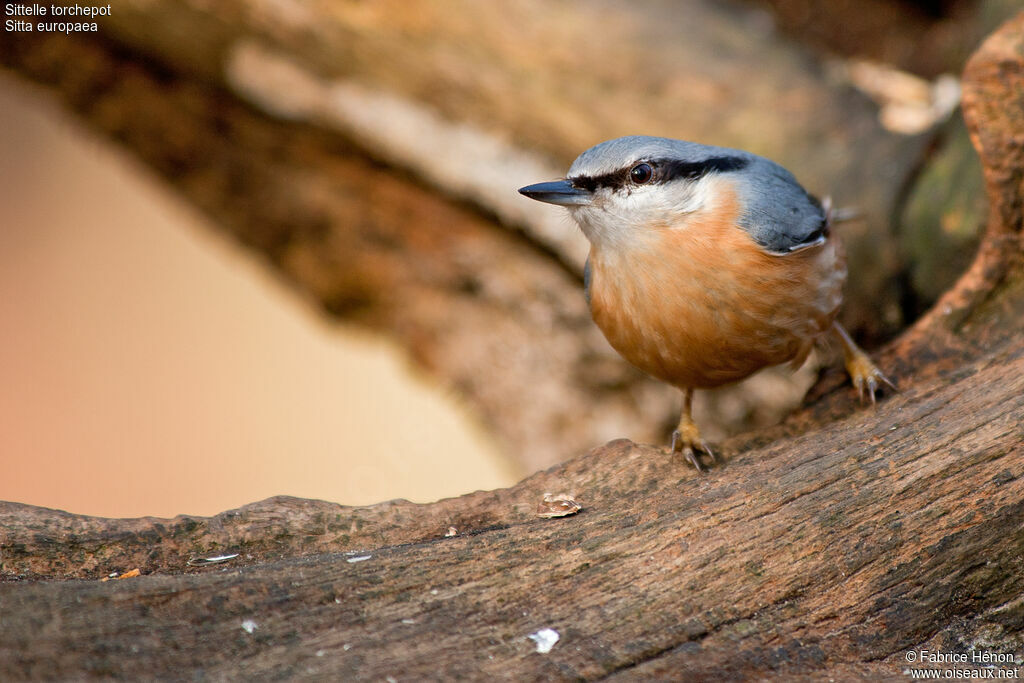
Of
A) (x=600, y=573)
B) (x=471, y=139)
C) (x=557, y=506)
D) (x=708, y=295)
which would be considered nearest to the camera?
(x=600, y=573)

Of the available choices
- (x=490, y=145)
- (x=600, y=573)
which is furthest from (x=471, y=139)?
(x=600, y=573)

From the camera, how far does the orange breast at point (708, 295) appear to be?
96.3 inches

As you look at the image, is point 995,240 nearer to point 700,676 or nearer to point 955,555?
point 955,555

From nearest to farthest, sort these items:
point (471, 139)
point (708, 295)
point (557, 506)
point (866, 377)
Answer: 1. point (557, 506)
2. point (708, 295)
3. point (866, 377)
4. point (471, 139)

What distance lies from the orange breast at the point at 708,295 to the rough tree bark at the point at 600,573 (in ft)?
1.17

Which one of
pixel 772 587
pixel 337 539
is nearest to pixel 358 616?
pixel 337 539

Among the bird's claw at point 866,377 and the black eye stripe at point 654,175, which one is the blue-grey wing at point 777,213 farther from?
the bird's claw at point 866,377

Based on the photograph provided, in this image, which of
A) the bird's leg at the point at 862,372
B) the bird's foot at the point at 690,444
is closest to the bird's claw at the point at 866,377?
the bird's leg at the point at 862,372

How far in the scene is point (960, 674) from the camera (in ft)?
5.95

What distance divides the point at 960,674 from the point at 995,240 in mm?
1472

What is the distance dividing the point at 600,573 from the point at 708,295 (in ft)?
2.96

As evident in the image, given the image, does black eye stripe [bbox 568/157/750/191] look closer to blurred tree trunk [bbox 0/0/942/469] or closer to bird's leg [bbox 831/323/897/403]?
bird's leg [bbox 831/323/897/403]

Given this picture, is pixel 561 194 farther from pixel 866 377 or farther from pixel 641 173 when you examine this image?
pixel 866 377

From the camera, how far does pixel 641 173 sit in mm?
2508
